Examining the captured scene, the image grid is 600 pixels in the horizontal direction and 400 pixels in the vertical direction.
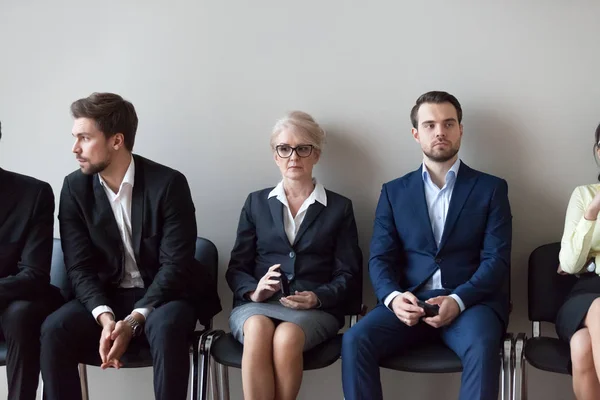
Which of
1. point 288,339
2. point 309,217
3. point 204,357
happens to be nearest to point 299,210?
point 309,217

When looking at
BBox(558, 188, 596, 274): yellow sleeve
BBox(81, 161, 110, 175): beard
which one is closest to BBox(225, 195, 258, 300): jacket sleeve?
BBox(81, 161, 110, 175): beard

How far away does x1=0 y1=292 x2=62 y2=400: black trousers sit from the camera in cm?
275

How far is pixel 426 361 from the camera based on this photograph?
2.64 metres

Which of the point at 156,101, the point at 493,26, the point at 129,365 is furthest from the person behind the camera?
the point at 156,101

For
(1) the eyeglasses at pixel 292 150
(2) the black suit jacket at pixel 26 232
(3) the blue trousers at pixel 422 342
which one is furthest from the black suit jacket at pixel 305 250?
(2) the black suit jacket at pixel 26 232

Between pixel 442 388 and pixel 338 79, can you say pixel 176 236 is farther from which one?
pixel 442 388

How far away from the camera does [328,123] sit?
341 centimetres

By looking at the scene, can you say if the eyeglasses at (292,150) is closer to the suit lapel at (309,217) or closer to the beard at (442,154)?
the suit lapel at (309,217)

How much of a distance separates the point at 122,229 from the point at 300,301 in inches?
33.9

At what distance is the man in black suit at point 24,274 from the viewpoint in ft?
9.04

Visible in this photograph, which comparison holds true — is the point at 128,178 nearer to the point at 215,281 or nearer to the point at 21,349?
the point at 215,281

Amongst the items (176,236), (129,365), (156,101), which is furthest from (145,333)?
(156,101)

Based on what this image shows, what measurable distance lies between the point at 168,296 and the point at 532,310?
1.61 meters

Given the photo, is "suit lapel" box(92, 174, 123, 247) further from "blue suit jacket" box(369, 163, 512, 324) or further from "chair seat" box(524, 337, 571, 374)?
"chair seat" box(524, 337, 571, 374)
